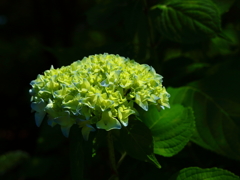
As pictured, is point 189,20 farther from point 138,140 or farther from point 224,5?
point 138,140

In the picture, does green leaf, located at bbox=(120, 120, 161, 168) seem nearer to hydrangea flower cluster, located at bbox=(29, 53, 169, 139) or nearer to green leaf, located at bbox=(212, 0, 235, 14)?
hydrangea flower cluster, located at bbox=(29, 53, 169, 139)

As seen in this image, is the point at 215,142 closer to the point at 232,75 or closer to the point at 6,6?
the point at 232,75

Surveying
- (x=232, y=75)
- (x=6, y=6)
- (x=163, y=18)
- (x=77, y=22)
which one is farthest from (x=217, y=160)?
(x=6, y=6)

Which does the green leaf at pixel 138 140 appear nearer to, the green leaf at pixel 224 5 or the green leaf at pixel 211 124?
the green leaf at pixel 211 124

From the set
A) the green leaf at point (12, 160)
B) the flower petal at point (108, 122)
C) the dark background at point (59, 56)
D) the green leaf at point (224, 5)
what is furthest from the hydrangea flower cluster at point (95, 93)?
the green leaf at point (12, 160)

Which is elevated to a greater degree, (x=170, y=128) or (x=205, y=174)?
(x=170, y=128)

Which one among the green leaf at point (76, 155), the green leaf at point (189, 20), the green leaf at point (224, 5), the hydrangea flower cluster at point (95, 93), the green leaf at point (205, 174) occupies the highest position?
the green leaf at point (224, 5)

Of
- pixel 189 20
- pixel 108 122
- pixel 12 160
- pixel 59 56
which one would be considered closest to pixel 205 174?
pixel 108 122

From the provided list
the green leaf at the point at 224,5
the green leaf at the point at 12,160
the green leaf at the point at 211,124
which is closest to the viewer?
the green leaf at the point at 211,124
